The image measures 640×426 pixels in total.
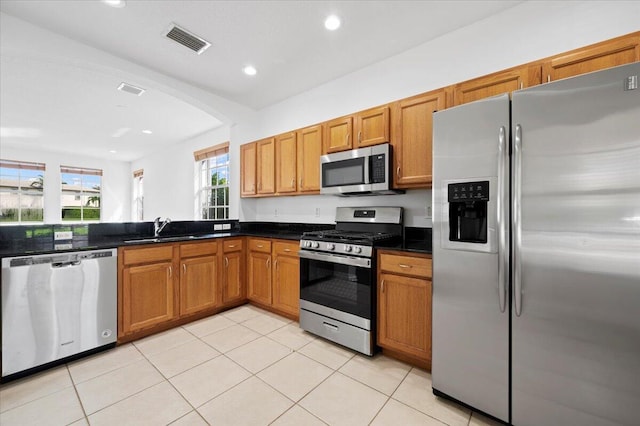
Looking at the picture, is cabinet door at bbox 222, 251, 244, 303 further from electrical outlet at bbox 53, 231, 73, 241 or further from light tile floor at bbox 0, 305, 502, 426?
electrical outlet at bbox 53, 231, 73, 241

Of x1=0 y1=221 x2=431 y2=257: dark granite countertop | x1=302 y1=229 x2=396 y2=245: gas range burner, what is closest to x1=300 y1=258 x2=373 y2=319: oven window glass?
x1=302 y1=229 x2=396 y2=245: gas range burner

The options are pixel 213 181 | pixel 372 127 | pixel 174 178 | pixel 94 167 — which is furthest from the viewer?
pixel 94 167

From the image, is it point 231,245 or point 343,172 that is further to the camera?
point 231,245

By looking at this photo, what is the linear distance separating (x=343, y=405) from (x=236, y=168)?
3.50 metres

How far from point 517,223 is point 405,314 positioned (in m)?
1.09

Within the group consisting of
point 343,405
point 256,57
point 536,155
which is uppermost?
point 256,57

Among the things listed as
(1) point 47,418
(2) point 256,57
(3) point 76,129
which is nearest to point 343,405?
(1) point 47,418

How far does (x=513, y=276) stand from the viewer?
145 cm

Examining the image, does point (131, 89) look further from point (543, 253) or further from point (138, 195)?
point (138, 195)

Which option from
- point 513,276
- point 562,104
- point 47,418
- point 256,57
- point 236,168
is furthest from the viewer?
point 236,168

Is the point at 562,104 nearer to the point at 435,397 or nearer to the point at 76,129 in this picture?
the point at 435,397

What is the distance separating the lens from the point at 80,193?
25.1ft

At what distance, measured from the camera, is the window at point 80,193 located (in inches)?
290

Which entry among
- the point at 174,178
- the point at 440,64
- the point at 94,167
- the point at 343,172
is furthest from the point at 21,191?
the point at 440,64
